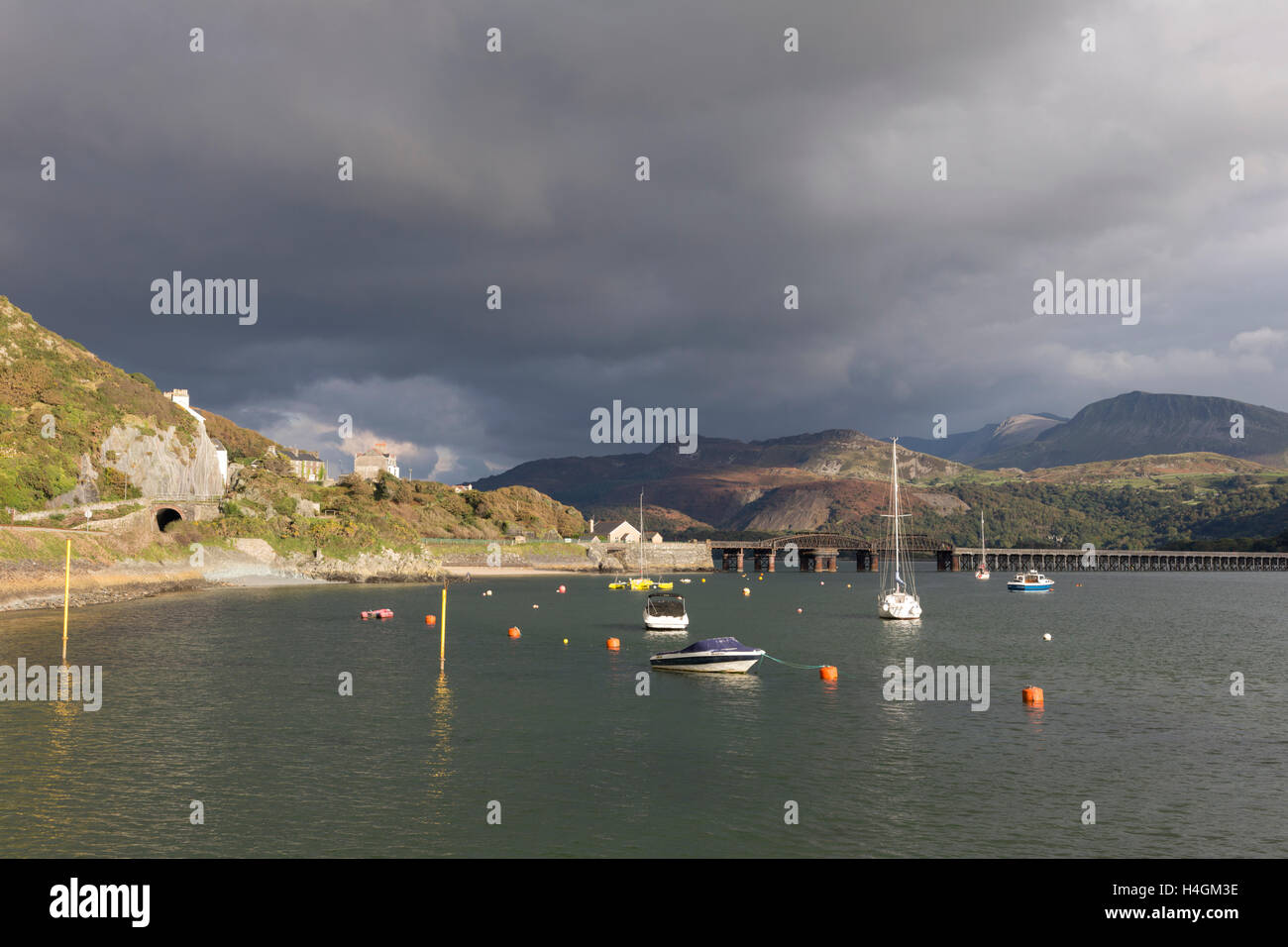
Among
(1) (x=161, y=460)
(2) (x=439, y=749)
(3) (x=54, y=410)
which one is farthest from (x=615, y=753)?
(1) (x=161, y=460)

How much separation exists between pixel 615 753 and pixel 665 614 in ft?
157

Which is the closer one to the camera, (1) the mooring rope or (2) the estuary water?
(2) the estuary water

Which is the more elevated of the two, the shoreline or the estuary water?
the shoreline

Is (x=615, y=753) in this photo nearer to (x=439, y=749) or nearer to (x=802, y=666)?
(x=439, y=749)

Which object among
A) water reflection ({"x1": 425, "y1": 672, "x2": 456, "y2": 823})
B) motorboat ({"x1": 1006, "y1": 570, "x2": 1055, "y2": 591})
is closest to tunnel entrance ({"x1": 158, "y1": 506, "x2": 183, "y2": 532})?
water reflection ({"x1": 425, "y1": 672, "x2": 456, "y2": 823})

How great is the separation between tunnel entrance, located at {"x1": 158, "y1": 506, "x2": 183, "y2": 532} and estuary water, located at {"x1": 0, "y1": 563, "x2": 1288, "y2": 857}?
6457cm

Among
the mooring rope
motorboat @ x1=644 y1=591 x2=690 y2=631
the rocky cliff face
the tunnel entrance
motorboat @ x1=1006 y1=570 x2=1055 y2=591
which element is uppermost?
the rocky cliff face

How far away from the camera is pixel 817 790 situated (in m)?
28.0

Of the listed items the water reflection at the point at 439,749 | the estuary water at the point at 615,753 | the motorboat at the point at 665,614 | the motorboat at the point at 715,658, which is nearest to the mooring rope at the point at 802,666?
the estuary water at the point at 615,753

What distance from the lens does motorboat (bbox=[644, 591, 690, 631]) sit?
→ 79812mm

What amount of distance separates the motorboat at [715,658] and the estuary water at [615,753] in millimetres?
1399

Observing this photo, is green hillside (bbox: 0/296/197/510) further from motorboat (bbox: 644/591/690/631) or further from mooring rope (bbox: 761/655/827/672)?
mooring rope (bbox: 761/655/827/672)
